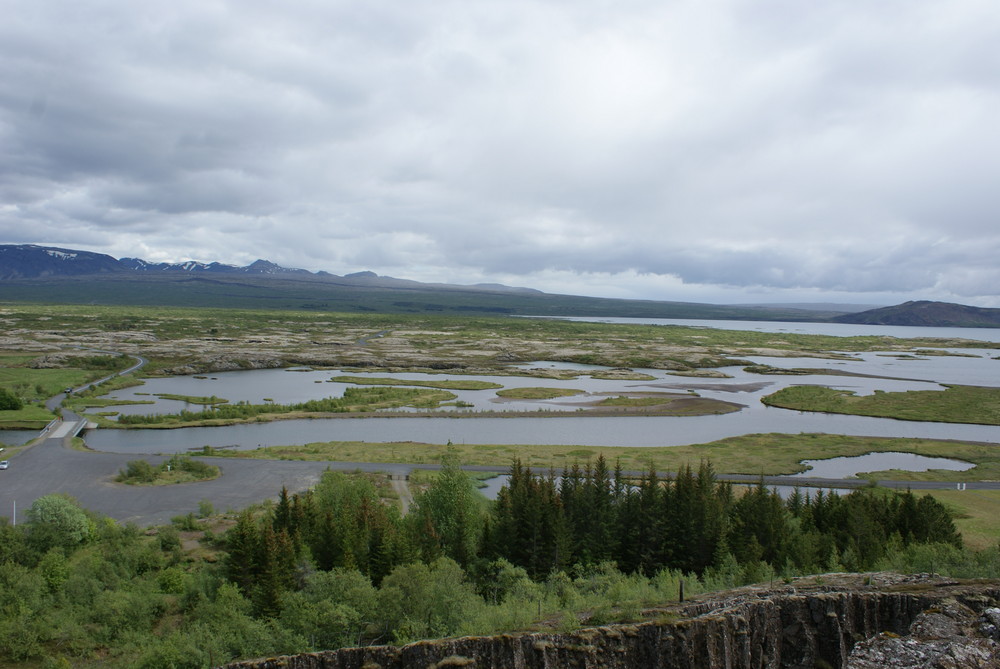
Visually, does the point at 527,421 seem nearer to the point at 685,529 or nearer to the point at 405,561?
the point at 685,529

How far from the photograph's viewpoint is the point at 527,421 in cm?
8606

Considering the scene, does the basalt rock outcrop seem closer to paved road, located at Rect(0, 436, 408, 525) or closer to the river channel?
paved road, located at Rect(0, 436, 408, 525)

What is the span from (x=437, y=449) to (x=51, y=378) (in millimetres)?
82221

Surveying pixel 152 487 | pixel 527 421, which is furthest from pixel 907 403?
pixel 152 487

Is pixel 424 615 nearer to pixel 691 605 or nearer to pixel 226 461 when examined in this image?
pixel 691 605

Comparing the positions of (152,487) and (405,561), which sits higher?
(405,561)

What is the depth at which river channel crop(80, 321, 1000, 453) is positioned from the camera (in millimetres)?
75062

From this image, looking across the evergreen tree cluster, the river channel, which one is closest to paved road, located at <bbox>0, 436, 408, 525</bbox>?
the river channel

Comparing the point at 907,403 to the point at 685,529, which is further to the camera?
the point at 907,403

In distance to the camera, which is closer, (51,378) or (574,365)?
(51,378)

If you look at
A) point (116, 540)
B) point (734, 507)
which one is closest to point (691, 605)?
point (734, 507)

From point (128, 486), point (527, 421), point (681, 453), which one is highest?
point (681, 453)

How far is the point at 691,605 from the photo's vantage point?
57.2 ft

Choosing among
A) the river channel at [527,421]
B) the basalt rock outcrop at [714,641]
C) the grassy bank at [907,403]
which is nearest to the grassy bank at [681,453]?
the river channel at [527,421]
